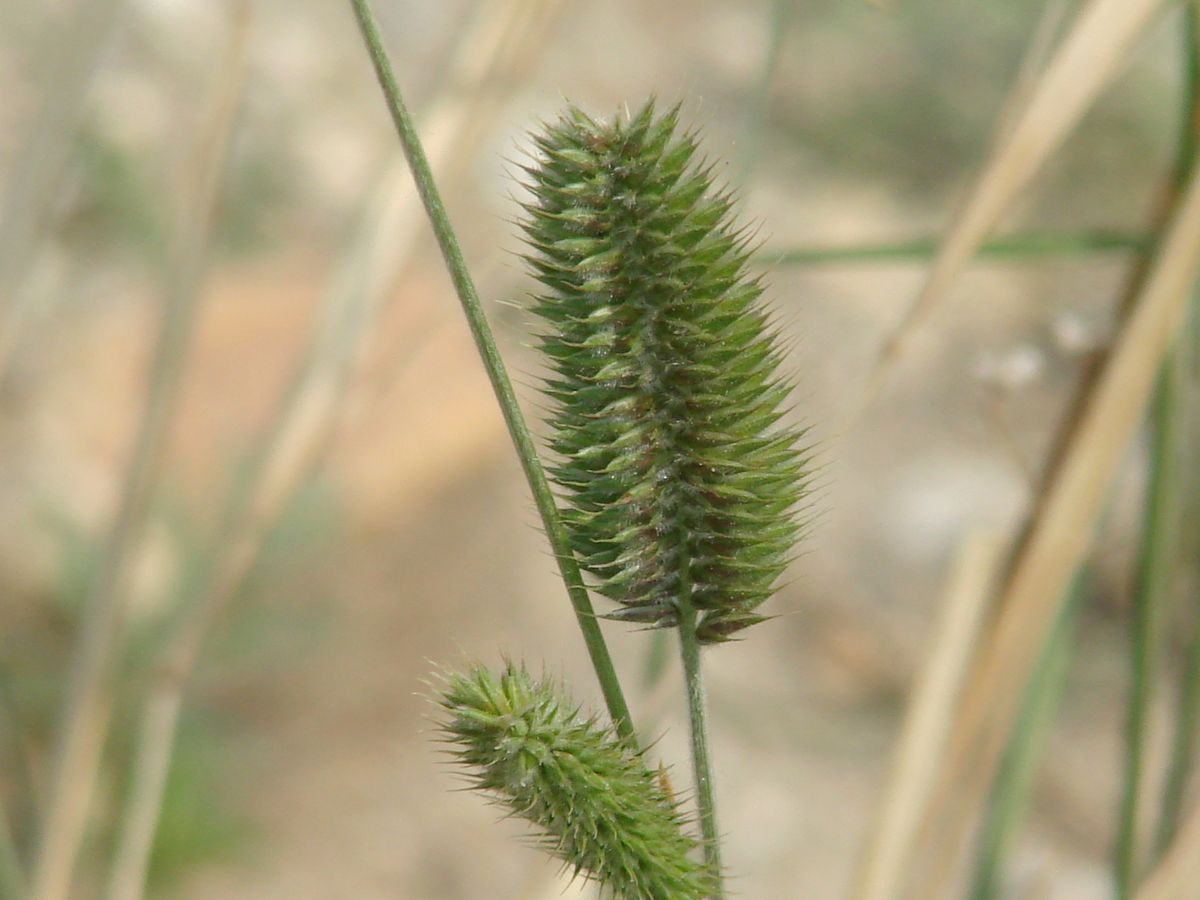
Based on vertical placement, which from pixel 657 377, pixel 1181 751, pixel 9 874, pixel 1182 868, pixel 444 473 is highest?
pixel 444 473

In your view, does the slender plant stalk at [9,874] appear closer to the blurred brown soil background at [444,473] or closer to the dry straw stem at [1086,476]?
the dry straw stem at [1086,476]

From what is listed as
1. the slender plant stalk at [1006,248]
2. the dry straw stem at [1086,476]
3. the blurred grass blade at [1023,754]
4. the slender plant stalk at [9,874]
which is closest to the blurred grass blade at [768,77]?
the slender plant stalk at [1006,248]

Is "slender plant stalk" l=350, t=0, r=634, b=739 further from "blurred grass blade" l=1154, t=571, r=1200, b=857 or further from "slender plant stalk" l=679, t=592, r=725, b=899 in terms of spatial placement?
"blurred grass blade" l=1154, t=571, r=1200, b=857

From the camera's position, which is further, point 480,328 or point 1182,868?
point 1182,868

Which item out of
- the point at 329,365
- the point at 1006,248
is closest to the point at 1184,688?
the point at 1006,248

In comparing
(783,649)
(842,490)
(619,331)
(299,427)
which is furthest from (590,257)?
(842,490)

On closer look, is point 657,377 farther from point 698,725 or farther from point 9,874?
point 9,874
